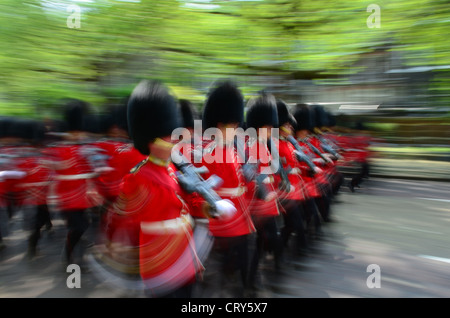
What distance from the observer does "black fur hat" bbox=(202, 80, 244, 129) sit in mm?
3439

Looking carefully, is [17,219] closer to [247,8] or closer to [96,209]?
[96,209]

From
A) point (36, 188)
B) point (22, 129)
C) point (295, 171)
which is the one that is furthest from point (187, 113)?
point (22, 129)

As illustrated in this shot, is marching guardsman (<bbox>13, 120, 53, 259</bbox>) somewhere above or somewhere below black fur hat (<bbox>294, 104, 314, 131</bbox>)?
below

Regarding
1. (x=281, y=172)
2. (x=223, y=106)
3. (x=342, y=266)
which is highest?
(x=223, y=106)

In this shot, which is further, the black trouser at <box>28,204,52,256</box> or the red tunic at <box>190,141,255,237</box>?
the black trouser at <box>28,204,52,256</box>

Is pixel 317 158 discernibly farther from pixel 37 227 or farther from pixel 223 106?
pixel 37 227

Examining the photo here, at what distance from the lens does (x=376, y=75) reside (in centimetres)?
827

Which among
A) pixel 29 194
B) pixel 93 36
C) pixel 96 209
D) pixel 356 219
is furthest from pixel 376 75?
pixel 29 194

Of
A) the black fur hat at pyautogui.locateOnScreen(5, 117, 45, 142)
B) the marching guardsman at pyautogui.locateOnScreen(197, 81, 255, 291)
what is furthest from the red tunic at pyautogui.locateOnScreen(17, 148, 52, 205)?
the marching guardsman at pyautogui.locateOnScreen(197, 81, 255, 291)

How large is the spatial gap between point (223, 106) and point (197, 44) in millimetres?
2497

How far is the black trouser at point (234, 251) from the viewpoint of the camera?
308cm

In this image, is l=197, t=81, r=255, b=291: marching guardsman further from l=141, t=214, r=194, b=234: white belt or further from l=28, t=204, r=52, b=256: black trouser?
l=28, t=204, r=52, b=256: black trouser

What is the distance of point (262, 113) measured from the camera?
3957 millimetres

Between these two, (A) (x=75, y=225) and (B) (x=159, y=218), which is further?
(A) (x=75, y=225)
